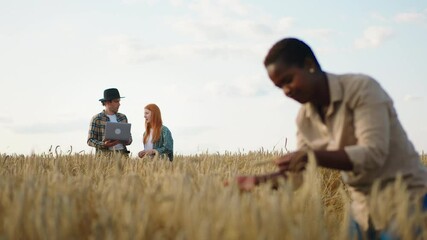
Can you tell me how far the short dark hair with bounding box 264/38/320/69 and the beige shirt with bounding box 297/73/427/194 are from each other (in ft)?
0.53

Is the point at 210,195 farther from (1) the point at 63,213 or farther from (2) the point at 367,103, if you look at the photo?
(2) the point at 367,103

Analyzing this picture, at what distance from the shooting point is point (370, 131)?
7.82 ft

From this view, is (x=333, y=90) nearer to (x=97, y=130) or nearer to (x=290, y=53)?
(x=290, y=53)

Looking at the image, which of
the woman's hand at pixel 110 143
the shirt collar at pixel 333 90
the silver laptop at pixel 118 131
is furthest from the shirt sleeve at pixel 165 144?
the shirt collar at pixel 333 90

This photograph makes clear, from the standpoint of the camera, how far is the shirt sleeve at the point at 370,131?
2.37 metres

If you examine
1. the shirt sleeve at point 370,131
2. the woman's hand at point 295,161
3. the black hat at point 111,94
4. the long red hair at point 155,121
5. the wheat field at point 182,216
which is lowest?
the wheat field at point 182,216

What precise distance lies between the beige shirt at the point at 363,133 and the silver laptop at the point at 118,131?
18.1 feet

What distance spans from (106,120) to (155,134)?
1.02 meters

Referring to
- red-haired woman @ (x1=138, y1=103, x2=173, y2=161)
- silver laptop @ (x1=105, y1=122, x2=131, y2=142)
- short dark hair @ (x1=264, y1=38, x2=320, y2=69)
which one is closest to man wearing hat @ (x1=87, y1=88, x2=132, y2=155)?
silver laptop @ (x1=105, y1=122, x2=131, y2=142)

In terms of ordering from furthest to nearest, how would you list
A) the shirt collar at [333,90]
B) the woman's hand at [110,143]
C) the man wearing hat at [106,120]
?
the man wearing hat at [106,120]
the woman's hand at [110,143]
the shirt collar at [333,90]

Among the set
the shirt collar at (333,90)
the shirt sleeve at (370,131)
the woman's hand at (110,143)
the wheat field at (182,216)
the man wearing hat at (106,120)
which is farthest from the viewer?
the man wearing hat at (106,120)

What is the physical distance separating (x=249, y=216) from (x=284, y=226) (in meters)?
0.21

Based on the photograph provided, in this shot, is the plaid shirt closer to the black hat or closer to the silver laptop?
the black hat

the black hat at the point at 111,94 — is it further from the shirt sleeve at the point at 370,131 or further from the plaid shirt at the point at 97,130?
the shirt sleeve at the point at 370,131
